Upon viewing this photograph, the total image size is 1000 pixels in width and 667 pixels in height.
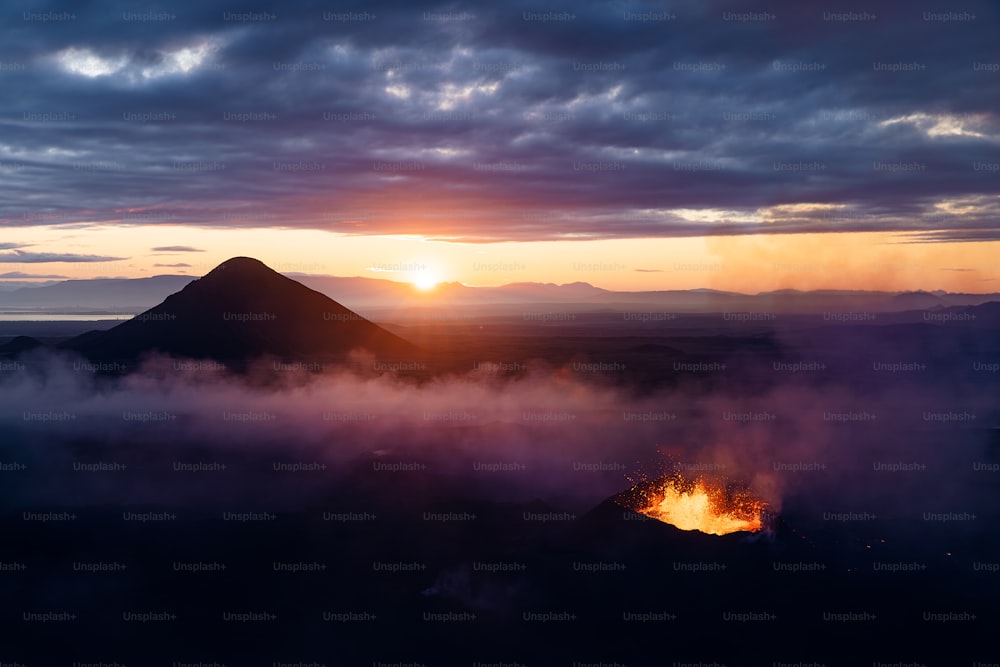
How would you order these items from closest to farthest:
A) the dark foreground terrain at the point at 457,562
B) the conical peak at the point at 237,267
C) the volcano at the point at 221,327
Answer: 1. the dark foreground terrain at the point at 457,562
2. the volcano at the point at 221,327
3. the conical peak at the point at 237,267

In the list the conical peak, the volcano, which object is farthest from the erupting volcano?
the conical peak

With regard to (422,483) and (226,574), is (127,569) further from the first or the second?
(422,483)

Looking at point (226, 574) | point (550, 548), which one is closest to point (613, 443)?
point (550, 548)

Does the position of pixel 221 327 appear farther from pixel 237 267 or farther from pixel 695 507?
pixel 695 507

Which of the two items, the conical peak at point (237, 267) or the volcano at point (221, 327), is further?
the conical peak at point (237, 267)

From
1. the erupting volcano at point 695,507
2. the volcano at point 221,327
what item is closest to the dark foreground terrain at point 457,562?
the erupting volcano at point 695,507

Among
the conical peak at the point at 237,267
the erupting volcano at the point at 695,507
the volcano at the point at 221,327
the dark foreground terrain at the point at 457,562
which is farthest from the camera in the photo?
the conical peak at the point at 237,267

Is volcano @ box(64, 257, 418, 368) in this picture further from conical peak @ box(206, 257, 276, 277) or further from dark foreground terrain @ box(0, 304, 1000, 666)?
dark foreground terrain @ box(0, 304, 1000, 666)

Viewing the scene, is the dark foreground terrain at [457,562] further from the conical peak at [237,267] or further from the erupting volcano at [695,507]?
the conical peak at [237,267]
